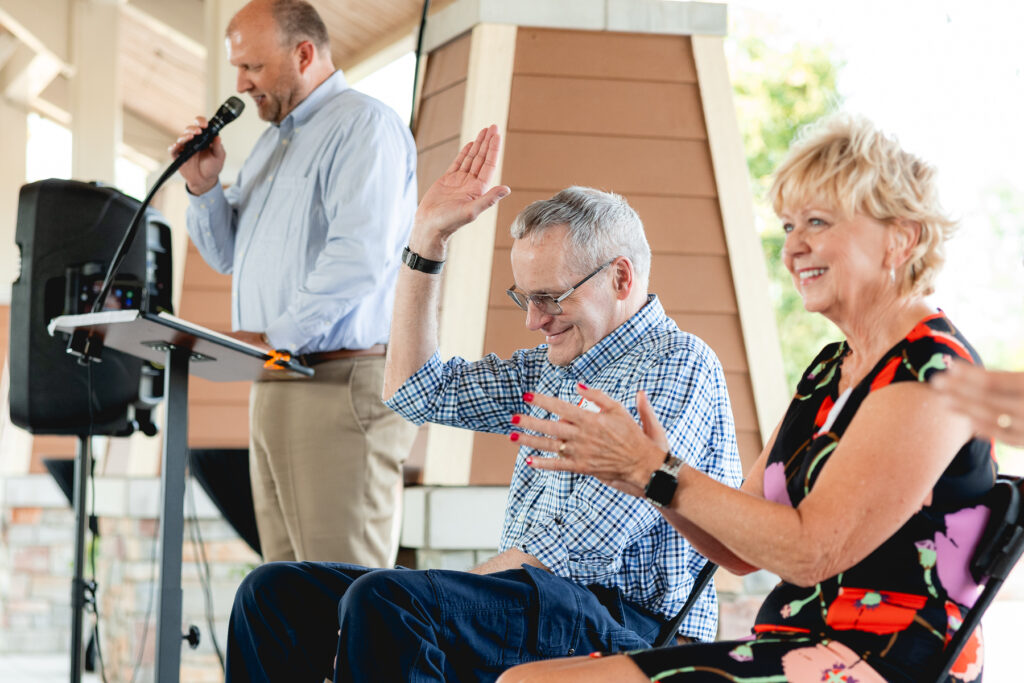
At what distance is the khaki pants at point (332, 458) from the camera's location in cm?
215

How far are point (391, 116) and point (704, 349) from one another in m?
1.09

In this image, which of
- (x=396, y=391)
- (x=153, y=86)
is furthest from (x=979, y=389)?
(x=153, y=86)

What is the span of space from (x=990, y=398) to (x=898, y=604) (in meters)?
0.39

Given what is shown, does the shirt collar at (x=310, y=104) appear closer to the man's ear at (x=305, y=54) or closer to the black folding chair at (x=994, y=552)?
the man's ear at (x=305, y=54)

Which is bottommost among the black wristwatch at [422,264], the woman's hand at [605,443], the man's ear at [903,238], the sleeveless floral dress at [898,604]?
the sleeveless floral dress at [898,604]

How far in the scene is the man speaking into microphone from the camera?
214 cm

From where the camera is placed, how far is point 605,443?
3.44ft

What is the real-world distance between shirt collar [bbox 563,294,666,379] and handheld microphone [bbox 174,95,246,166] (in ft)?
2.83

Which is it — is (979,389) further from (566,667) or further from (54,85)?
(54,85)

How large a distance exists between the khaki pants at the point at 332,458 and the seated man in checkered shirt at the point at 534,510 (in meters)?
0.45

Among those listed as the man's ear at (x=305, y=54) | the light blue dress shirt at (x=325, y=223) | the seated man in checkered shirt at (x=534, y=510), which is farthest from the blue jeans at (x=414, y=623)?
the man's ear at (x=305, y=54)

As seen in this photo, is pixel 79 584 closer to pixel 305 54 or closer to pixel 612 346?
pixel 305 54

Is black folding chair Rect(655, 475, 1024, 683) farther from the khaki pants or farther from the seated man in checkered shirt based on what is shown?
the khaki pants

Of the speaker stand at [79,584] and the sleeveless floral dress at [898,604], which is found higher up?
the sleeveless floral dress at [898,604]
